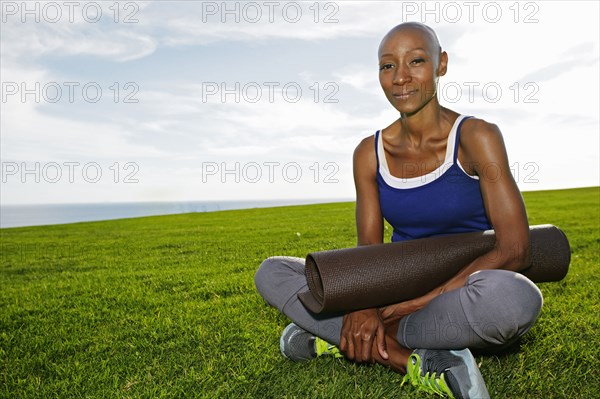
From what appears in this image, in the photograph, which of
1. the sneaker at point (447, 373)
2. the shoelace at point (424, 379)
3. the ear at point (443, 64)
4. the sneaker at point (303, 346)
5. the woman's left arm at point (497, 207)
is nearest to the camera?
the sneaker at point (447, 373)

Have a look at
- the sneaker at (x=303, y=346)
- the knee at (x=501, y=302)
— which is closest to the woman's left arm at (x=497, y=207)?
the knee at (x=501, y=302)

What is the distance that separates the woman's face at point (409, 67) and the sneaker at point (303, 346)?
161 cm

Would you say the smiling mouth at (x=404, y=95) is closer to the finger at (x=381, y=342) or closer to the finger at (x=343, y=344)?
the finger at (x=381, y=342)

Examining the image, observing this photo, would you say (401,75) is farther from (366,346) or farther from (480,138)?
(366,346)

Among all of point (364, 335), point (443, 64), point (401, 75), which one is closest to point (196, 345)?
point (364, 335)

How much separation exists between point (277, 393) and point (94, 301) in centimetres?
353

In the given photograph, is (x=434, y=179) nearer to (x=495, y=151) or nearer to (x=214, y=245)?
(x=495, y=151)

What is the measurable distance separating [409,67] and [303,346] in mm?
1921

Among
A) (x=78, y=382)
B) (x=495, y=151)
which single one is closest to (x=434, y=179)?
(x=495, y=151)

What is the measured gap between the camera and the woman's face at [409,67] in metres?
3.11

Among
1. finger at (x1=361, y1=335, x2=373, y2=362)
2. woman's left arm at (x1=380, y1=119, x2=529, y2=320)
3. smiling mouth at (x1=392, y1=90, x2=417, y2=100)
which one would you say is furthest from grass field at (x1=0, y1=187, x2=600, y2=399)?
smiling mouth at (x1=392, y1=90, x2=417, y2=100)

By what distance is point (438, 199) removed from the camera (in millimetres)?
3205

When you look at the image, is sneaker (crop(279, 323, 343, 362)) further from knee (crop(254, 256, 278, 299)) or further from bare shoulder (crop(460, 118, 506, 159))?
bare shoulder (crop(460, 118, 506, 159))

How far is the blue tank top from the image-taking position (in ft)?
10.4
